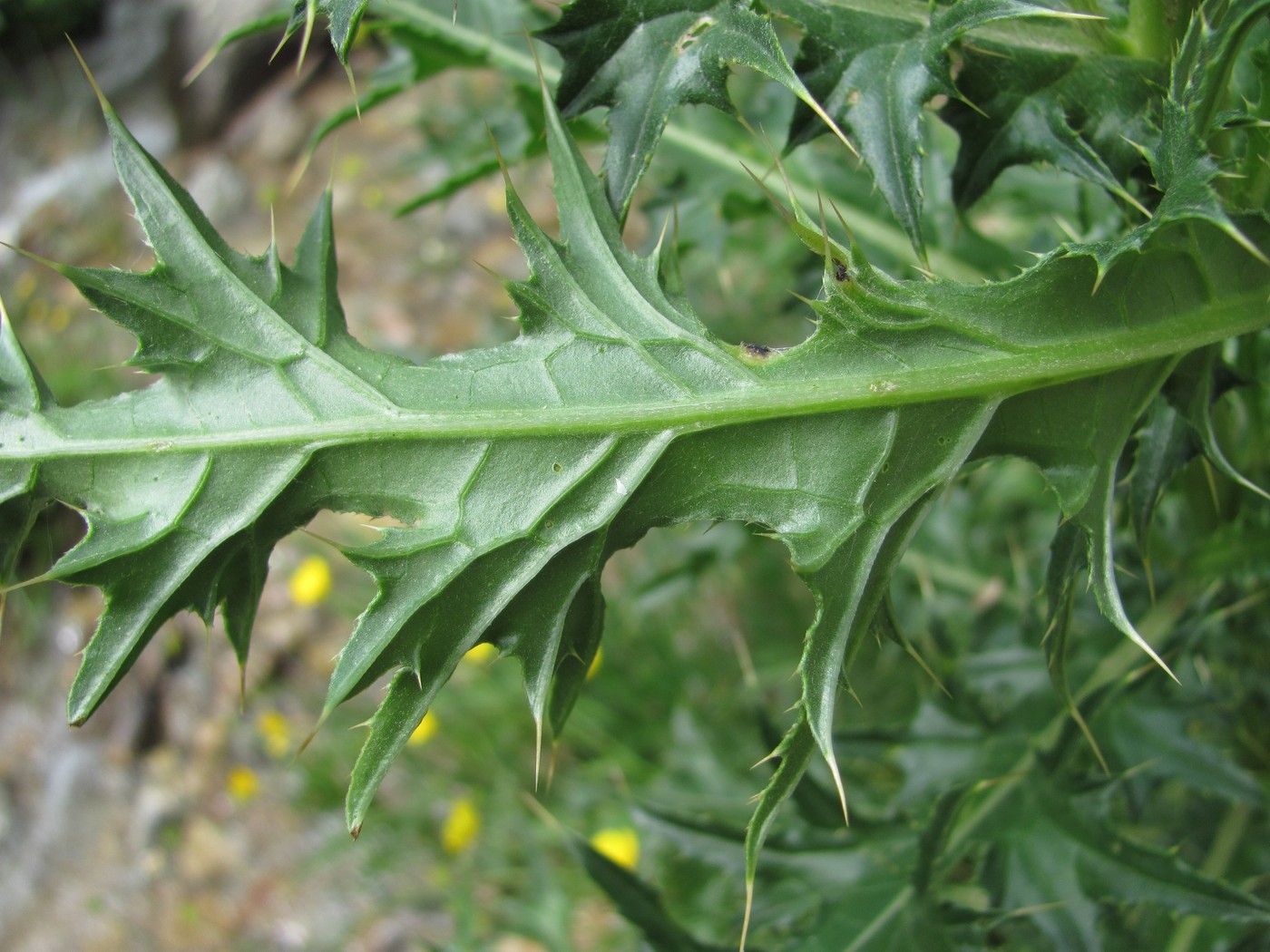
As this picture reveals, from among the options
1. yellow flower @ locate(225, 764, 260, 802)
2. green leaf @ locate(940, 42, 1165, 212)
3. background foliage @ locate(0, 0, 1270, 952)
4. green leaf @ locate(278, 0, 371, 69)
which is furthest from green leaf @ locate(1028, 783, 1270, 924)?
yellow flower @ locate(225, 764, 260, 802)

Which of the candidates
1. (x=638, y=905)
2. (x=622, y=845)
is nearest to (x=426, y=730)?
(x=622, y=845)

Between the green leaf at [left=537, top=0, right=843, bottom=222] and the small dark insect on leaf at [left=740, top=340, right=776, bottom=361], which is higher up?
the green leaf at [left=537, top=0, right=843, bottom=222]

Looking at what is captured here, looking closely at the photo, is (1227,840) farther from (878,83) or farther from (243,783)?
(243,783)

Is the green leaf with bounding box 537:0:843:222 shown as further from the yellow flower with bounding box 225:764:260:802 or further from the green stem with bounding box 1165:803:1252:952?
the yellow flower with bounding box 225:764:260:802

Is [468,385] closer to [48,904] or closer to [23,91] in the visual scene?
[48,904]

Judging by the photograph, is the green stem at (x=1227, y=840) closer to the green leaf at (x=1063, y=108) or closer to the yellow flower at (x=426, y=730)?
the green leaf at (x=1063, y=108)

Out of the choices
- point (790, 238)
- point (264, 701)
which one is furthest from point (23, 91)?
point (790, 238)
